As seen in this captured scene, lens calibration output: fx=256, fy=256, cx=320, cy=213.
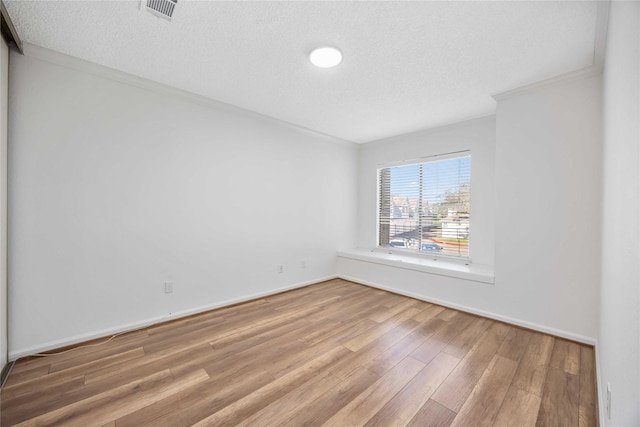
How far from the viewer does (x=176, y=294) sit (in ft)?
9.28

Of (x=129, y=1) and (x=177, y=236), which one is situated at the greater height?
(x=129, y=1)

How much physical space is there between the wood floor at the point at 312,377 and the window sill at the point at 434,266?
1.68 ft

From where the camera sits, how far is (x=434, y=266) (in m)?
3.43

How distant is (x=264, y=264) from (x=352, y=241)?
1.99 m

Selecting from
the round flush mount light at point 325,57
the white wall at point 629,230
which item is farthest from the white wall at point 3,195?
the white wall at point 629,230

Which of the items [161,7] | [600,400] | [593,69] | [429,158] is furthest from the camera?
[429,158]

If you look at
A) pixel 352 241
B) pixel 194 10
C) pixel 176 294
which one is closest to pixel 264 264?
pixel 176 294

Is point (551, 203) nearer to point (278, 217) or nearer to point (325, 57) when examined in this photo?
point (325, 57)

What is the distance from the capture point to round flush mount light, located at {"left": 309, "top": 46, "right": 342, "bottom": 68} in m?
2.03

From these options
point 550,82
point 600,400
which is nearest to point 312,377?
point 600,400

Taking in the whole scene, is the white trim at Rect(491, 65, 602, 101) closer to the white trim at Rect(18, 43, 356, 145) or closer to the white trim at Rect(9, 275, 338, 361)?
the white trim at Rect(18, 43, 356, 145)

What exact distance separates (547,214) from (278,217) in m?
3.13

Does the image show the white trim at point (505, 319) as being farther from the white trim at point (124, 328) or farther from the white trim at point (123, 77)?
the white trim at point (123, 77)

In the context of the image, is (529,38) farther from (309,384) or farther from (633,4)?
(309,384)
